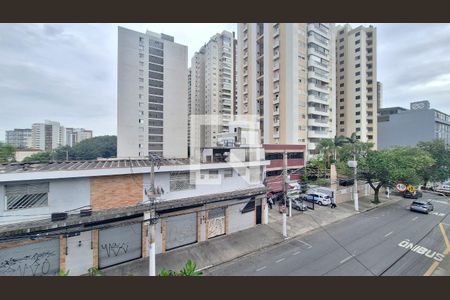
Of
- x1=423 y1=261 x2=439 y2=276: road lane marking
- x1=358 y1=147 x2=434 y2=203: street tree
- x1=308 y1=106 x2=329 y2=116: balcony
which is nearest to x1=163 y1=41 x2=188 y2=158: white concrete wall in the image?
x1=308 y1=106 x2=329 y2=116: balcony

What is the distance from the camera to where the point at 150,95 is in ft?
148

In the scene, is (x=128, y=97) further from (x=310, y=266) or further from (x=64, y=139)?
(x=64, y=139)

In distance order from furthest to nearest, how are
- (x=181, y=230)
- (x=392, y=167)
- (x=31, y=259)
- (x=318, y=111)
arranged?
(x=318, y=111)
(x=392, y=167)
(x=181, y=230)
(x=31, y=259)

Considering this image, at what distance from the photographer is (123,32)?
42.0 meters

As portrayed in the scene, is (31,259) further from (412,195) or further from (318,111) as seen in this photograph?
(318,111)

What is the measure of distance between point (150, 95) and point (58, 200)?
131 feet

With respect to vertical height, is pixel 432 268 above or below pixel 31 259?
below

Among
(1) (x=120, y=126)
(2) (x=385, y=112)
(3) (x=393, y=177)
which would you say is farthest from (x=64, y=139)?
(2) (x=385, y=112)

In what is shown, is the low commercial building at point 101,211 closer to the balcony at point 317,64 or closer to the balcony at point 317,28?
the balcony at point 317,64

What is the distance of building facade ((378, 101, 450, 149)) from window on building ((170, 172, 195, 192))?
5673cm

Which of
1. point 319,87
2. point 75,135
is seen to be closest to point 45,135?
point 75,135

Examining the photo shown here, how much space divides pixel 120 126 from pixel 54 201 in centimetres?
3648

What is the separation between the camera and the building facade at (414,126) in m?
47.0

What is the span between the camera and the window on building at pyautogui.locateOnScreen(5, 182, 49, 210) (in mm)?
8344
